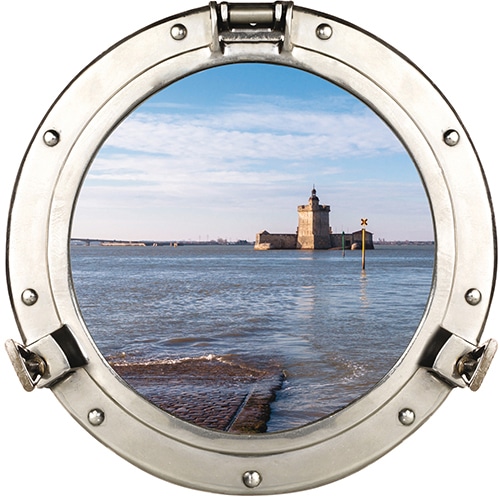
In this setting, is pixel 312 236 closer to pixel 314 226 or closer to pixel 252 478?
pixel 314 226

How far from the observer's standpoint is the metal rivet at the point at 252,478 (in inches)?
36.7

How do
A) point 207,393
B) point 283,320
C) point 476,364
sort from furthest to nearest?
point 283,320 → point 207,393 → point 476,364

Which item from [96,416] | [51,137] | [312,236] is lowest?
[96,416]

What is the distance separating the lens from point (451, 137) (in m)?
0.93

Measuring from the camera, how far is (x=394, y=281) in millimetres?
5750

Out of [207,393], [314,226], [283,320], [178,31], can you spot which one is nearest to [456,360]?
[178,31]

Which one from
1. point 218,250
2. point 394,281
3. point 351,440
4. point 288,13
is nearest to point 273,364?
point 218,250

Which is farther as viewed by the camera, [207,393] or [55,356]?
[207,393]

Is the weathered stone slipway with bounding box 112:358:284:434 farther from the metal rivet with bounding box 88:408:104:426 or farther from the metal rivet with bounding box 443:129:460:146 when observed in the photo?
the metal rivet with bounding box 443:129:460:146

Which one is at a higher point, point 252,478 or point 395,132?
point 395,132

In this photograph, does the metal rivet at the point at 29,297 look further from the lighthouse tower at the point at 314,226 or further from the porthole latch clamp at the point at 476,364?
the lighthouse tower at the point at 314,226

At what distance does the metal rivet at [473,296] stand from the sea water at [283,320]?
0.20 ft

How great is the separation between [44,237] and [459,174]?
61 centimetres

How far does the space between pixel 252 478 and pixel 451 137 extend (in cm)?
57
